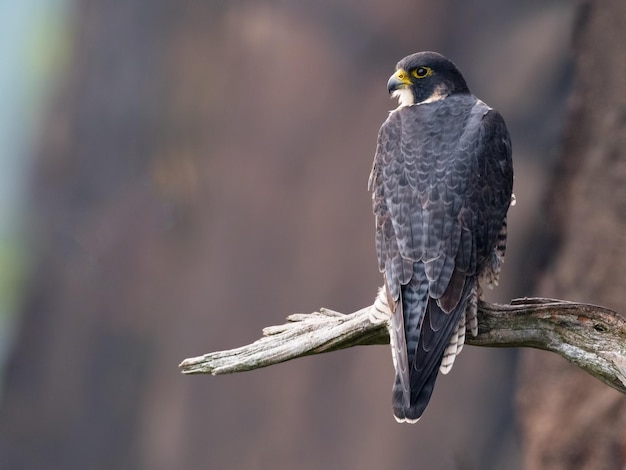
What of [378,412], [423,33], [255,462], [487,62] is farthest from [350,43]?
[255,462]

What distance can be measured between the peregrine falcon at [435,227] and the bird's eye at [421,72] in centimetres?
20

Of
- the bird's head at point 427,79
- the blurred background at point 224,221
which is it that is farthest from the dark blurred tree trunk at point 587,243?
the bird's head at point 427,79

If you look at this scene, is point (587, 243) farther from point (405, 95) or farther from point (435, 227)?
point (435, 227)

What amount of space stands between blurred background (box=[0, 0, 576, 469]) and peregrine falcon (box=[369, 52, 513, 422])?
189cm

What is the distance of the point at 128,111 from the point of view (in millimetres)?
6473

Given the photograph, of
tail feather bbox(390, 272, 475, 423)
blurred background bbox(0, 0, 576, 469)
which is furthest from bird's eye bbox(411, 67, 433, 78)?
blurred background bbox(0, 0, 576, 469)

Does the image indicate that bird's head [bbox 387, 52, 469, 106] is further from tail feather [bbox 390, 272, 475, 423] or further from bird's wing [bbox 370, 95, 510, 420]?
tail feather [bbox 390, 272, 475, 423]

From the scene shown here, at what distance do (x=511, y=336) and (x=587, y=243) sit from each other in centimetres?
215

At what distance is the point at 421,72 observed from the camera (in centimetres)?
384

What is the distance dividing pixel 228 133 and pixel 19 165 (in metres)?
2.22

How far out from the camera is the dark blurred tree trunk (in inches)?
201

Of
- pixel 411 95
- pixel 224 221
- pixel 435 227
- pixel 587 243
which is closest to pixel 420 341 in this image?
pixel 435 227

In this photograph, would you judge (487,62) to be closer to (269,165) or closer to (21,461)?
(269,165)

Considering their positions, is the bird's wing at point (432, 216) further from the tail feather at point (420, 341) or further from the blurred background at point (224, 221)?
the blurred background at point (224, 221)
